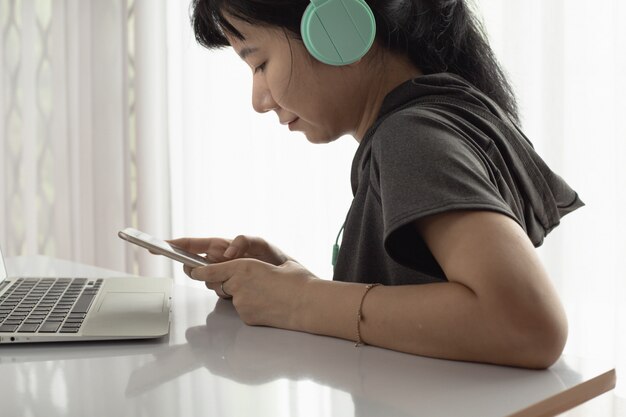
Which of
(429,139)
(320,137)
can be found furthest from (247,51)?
(429,139)

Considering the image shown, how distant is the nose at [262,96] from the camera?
1.08 metres

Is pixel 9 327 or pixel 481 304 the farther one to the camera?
pixel 9 327

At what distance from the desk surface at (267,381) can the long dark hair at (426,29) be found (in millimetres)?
422

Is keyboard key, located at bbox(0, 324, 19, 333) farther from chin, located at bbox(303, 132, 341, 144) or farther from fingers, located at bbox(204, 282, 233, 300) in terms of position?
chin, located at bbox(303, 132, 341, 144)

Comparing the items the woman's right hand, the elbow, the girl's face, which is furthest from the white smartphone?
the elbow

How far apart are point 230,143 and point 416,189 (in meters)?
1.92

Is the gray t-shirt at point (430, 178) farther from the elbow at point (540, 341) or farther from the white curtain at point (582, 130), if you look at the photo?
the white curtain at point (582, 130)

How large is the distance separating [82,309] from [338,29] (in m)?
0.45

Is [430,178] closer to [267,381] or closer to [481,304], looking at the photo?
[481,304]

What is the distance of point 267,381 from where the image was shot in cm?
65

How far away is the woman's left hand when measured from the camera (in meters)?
0.84

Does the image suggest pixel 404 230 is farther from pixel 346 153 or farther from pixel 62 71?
pixel 62 71

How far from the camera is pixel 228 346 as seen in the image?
78 cm

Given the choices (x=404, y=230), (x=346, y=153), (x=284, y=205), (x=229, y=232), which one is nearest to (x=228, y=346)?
(x=404, y=230)
